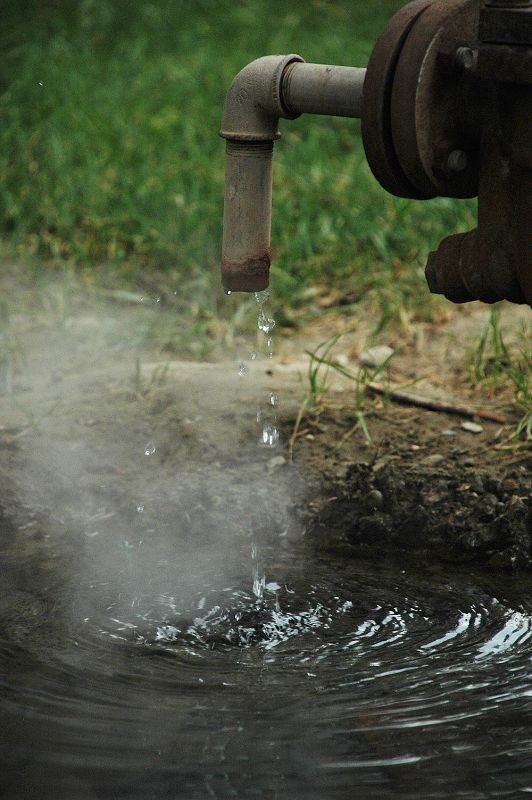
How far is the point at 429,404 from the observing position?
2.90m

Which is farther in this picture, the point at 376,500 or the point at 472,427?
the point at 472,427

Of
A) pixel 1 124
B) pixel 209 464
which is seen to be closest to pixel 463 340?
pixel 209 464

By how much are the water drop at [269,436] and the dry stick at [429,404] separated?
317 mm

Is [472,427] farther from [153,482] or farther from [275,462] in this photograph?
[153,482]

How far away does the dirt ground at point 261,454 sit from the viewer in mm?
2521

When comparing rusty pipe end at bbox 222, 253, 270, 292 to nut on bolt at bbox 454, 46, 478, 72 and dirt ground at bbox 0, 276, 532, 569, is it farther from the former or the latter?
dirt ground at bbox 0, 276, 532, 569

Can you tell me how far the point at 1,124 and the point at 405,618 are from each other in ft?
10.7

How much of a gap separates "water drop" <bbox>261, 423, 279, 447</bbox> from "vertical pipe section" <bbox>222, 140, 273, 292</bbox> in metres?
0.82

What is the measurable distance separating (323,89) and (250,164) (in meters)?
0.20

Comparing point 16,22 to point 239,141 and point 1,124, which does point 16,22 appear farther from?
point 239,141

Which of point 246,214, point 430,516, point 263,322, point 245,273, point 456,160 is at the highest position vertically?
point 456,160

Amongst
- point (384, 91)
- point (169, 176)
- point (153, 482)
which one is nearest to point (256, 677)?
point (153, 482)

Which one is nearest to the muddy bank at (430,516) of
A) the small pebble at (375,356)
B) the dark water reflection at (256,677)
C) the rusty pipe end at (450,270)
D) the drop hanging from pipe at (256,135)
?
the dark water reflection at (256,677)

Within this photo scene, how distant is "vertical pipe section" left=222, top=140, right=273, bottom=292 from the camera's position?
1959 mm
